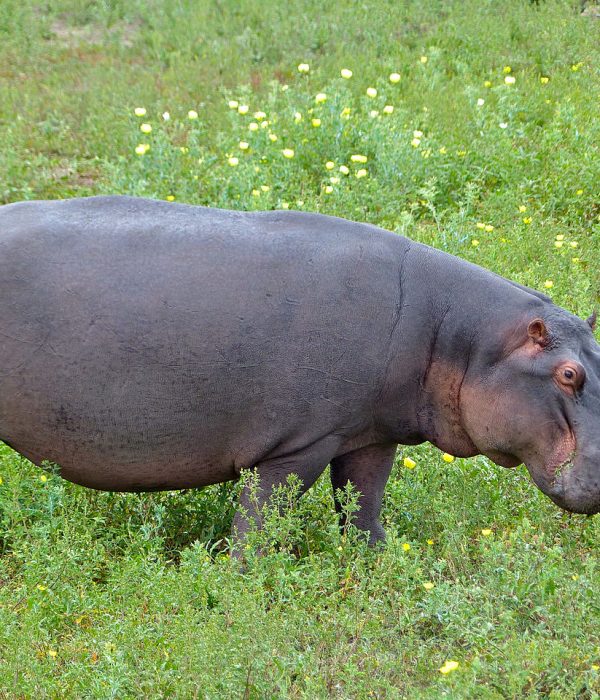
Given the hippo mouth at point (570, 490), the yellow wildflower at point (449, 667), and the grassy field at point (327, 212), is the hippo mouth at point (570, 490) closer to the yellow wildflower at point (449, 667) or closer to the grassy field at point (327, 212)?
the grassy field at point (327, 212)

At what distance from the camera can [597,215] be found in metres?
8.62

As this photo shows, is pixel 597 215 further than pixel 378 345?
Yes

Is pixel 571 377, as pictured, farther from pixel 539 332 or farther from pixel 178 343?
pixel 178 343

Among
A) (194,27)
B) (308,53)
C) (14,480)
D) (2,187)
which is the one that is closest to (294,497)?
(14,480)

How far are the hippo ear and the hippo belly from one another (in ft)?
1.91

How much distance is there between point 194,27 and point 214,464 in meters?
9.31

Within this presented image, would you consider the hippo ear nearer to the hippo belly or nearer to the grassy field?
the hippo belly

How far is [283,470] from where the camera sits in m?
4.73

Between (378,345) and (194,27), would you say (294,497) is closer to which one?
(378,345)

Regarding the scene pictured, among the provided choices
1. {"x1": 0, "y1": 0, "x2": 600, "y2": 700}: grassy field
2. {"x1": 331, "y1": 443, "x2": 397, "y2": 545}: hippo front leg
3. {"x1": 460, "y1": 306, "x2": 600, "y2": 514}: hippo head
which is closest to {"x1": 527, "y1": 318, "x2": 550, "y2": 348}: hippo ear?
{"x1": 460, "y1": 306, "x2": 600, "y2": 514}: hippo head

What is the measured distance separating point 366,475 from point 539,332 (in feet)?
3.68

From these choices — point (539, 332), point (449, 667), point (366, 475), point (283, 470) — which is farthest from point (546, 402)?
point (449, 667)

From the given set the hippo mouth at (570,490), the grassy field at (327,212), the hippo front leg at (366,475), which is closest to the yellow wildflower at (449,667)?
the grassy field at (327,212)

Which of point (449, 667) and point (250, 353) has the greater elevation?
point (250, 353)
